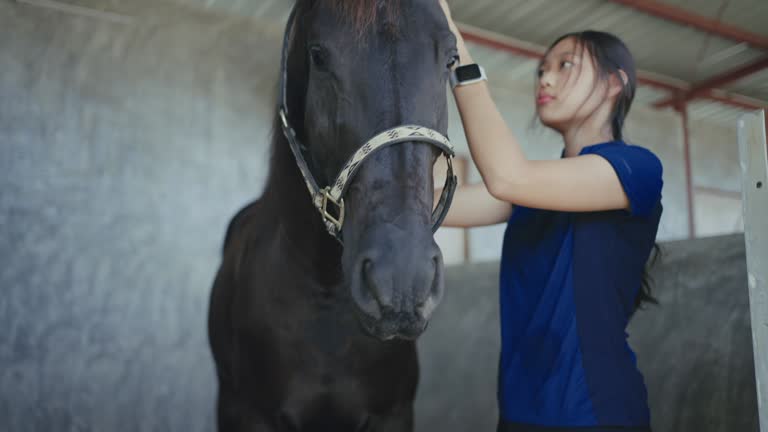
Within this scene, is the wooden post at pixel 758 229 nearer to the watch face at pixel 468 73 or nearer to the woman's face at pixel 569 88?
the woman's face at pixel 569 88

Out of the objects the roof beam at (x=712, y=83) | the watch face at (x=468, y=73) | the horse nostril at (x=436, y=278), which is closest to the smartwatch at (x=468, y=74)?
the watch face at (x=468, y=73)

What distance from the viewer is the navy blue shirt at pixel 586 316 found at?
119cm

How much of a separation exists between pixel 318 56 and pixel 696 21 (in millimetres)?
5002

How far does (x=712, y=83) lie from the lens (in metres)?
7.18

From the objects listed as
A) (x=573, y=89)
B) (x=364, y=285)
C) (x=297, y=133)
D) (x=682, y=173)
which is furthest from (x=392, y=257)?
(x=682, y=173)

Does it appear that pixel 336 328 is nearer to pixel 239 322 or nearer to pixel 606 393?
pixel 239 322

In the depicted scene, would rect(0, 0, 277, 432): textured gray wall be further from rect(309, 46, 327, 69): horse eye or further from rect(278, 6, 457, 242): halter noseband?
rect(309, 46, 327, 69): horse eye

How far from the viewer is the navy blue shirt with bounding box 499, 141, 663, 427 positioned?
1188 mm

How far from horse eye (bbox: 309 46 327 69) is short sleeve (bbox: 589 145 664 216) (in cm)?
57

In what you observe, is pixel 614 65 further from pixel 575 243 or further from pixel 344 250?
pixel 344 250

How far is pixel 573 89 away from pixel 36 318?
3.39 metres

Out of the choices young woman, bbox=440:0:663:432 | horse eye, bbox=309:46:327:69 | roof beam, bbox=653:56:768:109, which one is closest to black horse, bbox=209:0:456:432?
horse eye, bbox=309:46:327:69

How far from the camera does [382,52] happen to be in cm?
103

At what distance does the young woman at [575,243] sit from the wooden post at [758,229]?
18 cm
